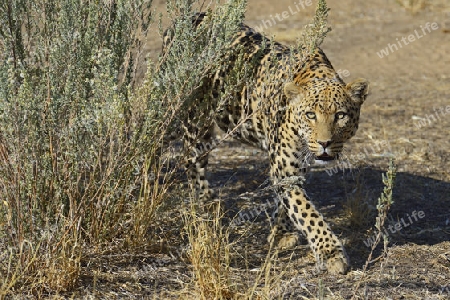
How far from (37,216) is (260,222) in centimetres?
198

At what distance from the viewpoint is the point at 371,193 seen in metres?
6.76

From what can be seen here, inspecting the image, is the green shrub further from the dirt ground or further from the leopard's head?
the leopard's head

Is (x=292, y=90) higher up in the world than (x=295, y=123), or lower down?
higher up

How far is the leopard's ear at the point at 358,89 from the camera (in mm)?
Result: 5277

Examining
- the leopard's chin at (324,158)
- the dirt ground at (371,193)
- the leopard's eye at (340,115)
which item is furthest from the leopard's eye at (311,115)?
the dirt ground at (371,193)

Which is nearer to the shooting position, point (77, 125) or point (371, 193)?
point (77, 125)

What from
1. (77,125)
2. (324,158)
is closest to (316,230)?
(324,158)

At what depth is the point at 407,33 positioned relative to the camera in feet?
44.6

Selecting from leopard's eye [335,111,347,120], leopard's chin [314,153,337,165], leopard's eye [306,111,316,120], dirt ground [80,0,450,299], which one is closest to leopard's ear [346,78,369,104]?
leopard's eye [335,111,347,120]

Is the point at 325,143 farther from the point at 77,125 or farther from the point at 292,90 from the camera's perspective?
the point at 77,125

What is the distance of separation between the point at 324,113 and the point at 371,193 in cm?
182

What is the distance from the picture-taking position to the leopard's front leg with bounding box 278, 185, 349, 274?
513 cm

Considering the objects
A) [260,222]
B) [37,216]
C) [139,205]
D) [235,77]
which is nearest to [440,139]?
[260,222]

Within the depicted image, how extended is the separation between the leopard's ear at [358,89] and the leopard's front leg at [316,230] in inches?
28.0
